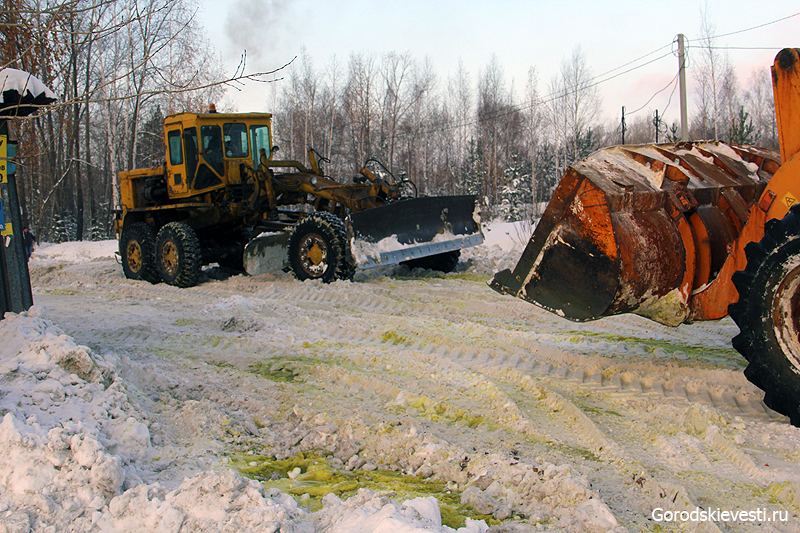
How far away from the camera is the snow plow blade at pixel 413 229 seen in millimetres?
7910

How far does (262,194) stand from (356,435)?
6758mm

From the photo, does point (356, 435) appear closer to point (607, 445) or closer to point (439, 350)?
point (607, 445)

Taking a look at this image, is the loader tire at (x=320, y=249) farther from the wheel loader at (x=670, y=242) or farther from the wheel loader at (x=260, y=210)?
the wheel loader at (x=670, y=242)

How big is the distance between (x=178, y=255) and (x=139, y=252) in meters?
1.65

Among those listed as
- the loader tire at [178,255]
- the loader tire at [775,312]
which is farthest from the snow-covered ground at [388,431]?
the loader tire at [178,255]

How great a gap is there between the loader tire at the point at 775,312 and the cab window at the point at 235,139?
26.6 ft

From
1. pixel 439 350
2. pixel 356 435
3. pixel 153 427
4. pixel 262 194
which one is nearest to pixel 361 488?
pixel 356 435

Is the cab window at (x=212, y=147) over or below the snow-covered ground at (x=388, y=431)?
over

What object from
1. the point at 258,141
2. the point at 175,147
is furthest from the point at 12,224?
the point at 175,147

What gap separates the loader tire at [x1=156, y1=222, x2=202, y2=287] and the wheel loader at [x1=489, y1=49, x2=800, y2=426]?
6377 millimetres

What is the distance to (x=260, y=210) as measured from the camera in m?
9.37

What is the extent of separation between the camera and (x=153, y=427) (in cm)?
308

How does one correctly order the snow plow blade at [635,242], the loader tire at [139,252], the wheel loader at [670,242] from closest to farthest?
the wheel loader at [670,242]
the snow plow blade at [635,242]
the loader tire at [139,252]

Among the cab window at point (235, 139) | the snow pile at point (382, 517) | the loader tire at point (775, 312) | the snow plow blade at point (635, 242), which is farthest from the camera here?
the cab window at point (235, 139)
